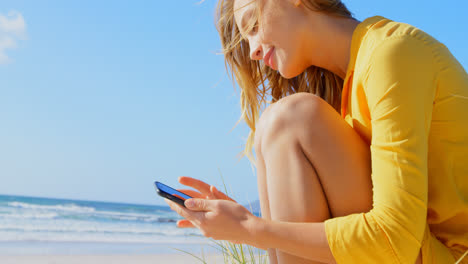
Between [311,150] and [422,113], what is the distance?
0.30 metres

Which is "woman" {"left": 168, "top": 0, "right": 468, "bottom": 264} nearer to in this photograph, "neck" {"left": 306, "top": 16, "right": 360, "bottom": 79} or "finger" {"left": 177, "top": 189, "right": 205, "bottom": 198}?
"neck" {"left": 306, "top": 16, "right": 360, "bottom": 79}

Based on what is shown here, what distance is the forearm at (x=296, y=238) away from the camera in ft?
3.74

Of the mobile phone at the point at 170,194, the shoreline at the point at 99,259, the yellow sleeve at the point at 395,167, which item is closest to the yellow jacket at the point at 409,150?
the yellow sleeve at the point at 395,167

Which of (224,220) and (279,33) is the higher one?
(279,33)

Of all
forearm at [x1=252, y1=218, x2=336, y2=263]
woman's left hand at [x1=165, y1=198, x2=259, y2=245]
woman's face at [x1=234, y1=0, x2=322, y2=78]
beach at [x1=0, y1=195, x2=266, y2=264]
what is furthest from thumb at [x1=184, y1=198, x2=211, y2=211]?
beach at [x1=0, y1=195, x2=266, y2=264]

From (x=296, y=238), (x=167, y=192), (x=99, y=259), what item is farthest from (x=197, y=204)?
(x=99, y=259)

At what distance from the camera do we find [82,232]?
10383 mm

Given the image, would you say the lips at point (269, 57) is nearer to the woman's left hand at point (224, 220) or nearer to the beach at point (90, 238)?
the woman's left hand at point (224, 220)

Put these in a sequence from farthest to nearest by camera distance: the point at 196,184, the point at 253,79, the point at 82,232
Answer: the point at 82,232 < the point at 253,79 < the point at 196,184

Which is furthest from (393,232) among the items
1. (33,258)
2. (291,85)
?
(33,258)

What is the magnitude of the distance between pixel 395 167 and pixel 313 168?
23 centimetres

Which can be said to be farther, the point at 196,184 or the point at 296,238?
the point at 196,184

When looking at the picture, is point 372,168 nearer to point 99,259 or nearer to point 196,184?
point 196,184

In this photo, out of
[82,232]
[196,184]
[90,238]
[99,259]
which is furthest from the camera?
[82,232]
